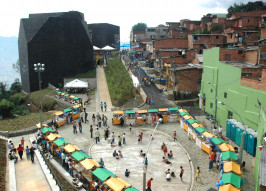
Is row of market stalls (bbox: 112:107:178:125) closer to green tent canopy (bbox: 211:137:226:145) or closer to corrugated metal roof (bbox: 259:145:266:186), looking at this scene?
green tent canopy (bbox: 211:137:226:145)

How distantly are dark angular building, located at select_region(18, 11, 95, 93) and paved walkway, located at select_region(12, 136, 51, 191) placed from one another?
30007mm

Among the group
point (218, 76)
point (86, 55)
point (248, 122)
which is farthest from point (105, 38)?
point (248, 122)

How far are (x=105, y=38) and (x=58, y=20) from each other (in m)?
38.8

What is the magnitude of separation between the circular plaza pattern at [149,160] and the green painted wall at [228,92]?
7.76 m

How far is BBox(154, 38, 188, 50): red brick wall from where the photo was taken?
5494cm

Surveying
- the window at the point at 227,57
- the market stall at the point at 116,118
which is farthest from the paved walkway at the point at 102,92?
the window at the point at 227,57

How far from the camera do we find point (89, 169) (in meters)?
16.3

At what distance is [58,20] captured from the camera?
47312 millimetres

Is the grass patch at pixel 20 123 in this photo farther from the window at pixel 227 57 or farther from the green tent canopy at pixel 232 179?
the window at pixel 227 57

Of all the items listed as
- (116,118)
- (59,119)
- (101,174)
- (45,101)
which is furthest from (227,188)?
(45,101)

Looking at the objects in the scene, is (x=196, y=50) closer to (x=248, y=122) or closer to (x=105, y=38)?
(x=248, y=122)

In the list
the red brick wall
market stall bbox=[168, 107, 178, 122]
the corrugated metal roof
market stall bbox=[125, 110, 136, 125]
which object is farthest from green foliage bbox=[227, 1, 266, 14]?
the corrugated metal roof

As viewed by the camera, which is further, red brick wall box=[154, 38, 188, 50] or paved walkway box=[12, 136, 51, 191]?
red brick wall box=[154, 38, 188, 50]

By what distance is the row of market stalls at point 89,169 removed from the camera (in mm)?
14617
